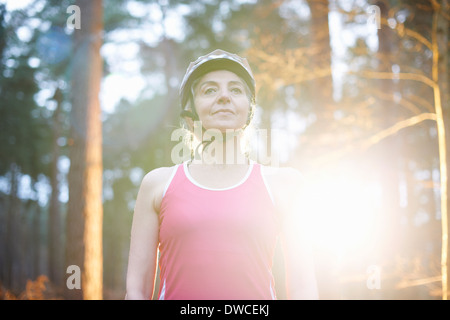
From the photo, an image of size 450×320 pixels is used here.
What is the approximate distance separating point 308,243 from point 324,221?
17.9ft

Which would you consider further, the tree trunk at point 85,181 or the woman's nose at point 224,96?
the tree trunk at point 85,181

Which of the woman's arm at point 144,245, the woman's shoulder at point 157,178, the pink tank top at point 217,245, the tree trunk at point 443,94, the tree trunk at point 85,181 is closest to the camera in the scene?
the pink tank top at point 217,245

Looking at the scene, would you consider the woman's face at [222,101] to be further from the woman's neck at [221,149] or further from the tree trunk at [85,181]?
the tree trunk at [85,181]

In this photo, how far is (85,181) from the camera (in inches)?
253

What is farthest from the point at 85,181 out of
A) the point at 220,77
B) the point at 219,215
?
the point at 219,215

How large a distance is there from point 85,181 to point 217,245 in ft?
17.5

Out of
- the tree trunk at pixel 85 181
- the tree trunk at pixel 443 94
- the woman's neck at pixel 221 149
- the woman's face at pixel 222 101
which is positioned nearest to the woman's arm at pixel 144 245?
the woman's neck at pixel 221 149

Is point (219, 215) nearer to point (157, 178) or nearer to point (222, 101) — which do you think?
point (157, 178)

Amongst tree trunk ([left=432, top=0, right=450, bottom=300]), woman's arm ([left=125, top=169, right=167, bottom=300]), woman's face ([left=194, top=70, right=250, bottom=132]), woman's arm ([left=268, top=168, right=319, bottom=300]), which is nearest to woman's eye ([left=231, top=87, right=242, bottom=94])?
woman's face ([left=194, top=70, right=250, bottom=132])

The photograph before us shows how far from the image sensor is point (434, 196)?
15.6m

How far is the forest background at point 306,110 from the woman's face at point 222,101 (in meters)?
0.56

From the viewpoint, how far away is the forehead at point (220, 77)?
195 cm

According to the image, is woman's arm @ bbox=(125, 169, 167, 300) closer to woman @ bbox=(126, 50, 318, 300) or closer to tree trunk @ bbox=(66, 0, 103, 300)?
woman @ bbox=(126, 50, 318, 300)
